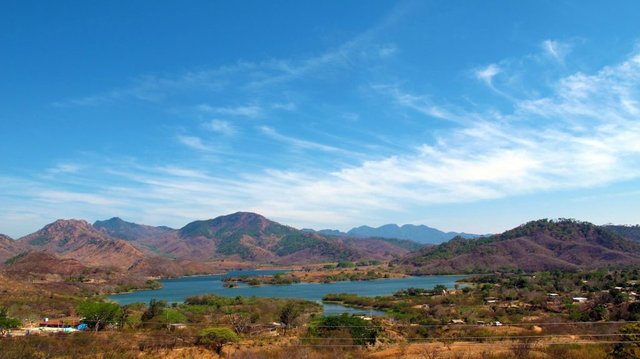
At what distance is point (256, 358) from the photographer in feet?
92.3

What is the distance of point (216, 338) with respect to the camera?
121ft

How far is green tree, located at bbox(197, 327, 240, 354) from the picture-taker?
3622 cm

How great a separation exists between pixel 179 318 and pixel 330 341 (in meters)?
31.6

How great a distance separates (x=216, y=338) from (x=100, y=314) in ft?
81.0

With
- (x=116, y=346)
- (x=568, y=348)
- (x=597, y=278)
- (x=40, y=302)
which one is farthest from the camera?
(x=597, y=278)

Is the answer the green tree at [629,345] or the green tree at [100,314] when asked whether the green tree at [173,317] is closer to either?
the green tree at [100,314]

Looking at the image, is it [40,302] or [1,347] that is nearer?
[1,347]

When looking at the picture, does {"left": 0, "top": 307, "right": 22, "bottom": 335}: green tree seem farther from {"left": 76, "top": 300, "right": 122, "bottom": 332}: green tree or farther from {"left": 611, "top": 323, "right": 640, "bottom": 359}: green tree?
{"left": 611, "top": 323, "right": 640, "bottom": 359}: green tree

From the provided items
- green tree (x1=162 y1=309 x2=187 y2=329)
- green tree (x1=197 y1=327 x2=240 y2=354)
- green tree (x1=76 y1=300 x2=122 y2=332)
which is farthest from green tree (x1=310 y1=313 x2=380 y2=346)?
green tree (x1=76 y1=300 x2=122 y2=332)

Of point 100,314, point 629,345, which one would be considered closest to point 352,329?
point 629,345

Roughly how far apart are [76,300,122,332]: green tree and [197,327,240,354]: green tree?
71.1ft

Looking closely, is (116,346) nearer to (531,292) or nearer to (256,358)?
(256,358)

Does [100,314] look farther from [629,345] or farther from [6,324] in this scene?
[629,345]

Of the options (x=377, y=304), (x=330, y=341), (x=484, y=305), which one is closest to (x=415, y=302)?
(x=377, y=304)
